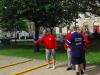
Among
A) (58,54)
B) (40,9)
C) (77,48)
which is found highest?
(40,9)

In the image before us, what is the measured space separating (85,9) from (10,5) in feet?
30.8

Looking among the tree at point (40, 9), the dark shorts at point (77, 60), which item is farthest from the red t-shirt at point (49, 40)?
the tree at point (40, 9)

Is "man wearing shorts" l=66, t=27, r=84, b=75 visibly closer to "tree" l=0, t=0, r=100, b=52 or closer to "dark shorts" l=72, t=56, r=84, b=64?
"dark shorts" l=72, t=56, r=84, b=64

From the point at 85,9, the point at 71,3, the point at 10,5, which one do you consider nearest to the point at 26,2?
the point at 10,5

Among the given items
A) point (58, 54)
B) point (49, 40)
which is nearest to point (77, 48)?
point (49, 40)

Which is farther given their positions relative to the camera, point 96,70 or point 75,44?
point 96,70

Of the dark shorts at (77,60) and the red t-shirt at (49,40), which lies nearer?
the dark shorts at (77,60)

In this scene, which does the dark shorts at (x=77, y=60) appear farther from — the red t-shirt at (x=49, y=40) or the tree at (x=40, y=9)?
the tree at (x=40, y=9)

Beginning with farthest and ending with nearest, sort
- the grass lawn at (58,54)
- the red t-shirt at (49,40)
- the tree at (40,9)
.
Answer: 1. the tree at (40,9)
2. the grass lawn at (58,54)
3. the red t-shirt at (49,40)

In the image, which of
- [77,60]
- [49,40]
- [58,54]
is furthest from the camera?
[58,54]

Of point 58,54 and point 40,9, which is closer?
point 58,54

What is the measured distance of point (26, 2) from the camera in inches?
776

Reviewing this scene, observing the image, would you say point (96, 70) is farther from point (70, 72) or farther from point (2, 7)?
→ point (2, 7)

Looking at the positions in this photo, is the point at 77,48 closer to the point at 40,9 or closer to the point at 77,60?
the point at 77,60
